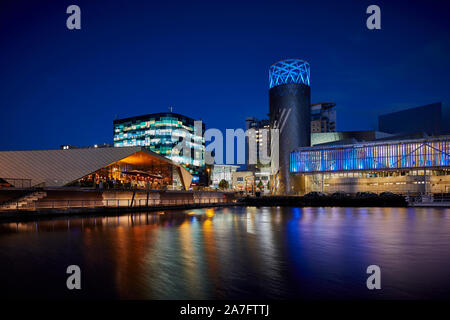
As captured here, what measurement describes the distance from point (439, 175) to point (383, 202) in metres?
31.1

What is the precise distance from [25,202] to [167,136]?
11718 centimetres

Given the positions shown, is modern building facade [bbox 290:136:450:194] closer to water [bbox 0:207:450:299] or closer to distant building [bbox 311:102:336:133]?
water [bbox 0:207:450:299]

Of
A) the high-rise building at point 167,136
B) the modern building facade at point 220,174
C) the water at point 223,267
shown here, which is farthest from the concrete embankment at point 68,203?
the modern building facade at point 220,174

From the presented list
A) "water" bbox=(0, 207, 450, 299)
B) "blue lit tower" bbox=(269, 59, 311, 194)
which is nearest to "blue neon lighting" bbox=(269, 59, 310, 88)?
"blue lit tower" bbox=(269, 59, 311, 194)

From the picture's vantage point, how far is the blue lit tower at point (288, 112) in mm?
107875

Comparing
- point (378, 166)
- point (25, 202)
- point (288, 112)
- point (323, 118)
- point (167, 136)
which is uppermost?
point (323, 118)

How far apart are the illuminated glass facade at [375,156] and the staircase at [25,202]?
77.4 meters

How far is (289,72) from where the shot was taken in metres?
111

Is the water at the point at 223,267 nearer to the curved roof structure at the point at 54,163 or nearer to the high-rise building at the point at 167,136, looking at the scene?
the curved roof structure at the point at 54,163

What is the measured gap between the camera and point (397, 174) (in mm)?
85875

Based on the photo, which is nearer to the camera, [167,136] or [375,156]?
[375,156]

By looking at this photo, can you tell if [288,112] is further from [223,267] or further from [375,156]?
[223,267]

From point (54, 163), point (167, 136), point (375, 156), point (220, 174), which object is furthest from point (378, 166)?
point (220, 174)
